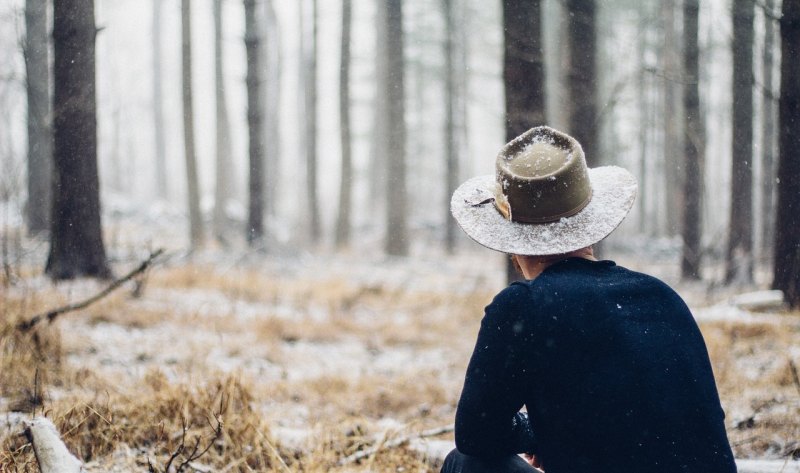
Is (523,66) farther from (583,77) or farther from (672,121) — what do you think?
(672,121)

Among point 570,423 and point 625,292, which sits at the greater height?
point 625,292

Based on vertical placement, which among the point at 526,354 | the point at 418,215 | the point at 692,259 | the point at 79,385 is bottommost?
the point at 418,215

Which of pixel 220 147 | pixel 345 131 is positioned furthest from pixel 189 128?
pixel 345 131

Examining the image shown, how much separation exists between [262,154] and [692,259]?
8429 mm

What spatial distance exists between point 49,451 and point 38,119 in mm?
6689

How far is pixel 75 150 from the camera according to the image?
5.86 meters

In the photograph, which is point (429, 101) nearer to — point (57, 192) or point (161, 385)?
point (57, 192)

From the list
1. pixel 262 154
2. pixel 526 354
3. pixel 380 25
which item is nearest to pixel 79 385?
pixel 526 354

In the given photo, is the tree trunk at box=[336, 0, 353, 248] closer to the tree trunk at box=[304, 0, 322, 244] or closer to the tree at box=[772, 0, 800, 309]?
the tree trunk at box=[304, 0, 322, 244]

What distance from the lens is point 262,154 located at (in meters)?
13.2

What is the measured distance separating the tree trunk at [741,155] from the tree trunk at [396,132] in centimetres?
727

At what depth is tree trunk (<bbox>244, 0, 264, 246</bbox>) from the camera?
12.4 m

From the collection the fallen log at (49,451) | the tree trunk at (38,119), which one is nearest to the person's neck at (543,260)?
the fallen log at (49,451)

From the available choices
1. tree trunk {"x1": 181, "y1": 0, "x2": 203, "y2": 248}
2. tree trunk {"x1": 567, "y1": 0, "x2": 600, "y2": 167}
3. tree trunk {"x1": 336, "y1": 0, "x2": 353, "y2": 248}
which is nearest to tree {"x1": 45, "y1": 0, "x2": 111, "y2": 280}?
tree trunk {"x1": 567, "y1": 0, "x2": 600, "y2": 167}
